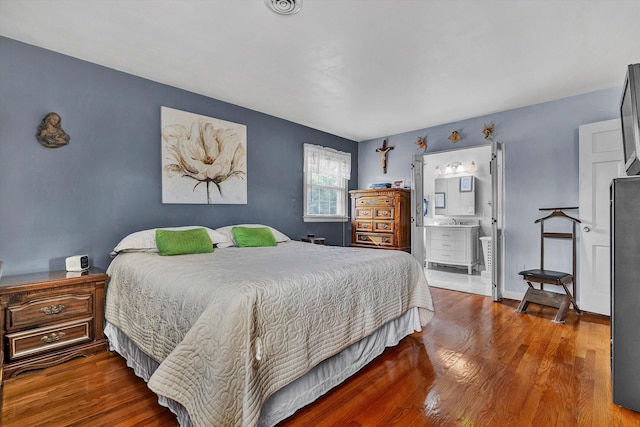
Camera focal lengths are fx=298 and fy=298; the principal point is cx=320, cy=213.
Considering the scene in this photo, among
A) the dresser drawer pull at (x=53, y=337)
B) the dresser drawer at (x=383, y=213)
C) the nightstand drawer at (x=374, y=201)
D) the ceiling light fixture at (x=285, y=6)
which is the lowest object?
the dresser drawer pull at (x=53, y=337)

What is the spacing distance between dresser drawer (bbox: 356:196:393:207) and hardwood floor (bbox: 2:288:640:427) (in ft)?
8.15

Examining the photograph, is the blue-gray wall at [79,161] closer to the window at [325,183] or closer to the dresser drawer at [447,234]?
the window at [325,183]

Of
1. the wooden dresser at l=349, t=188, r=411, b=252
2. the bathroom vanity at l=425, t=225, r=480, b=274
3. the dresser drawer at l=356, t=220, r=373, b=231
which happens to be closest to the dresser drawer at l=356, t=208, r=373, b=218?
the wooden dresser at l=349, t=188, r=411, b=252

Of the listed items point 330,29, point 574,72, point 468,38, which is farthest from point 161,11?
point 574,72

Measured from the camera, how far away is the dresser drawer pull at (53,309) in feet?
7.29

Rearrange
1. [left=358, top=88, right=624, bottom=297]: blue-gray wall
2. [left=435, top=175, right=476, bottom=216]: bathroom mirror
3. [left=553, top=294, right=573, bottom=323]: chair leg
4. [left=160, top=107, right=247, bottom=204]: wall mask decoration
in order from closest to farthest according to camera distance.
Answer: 1. [left=553, top=294, right=573, bottom=323]: chair leg
2. [left=160, top=107, right=247, bottom=204]: wall mask decoration
3. [left=358, top=88, right=624, bottom=297]: blue-gray wall
4. [left=435, top=175, right=476, bottom=216]: bathroom mirror

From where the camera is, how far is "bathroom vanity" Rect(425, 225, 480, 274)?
221 inches

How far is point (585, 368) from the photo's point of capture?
2178 millimetres

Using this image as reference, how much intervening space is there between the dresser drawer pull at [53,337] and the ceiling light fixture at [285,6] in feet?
9.36

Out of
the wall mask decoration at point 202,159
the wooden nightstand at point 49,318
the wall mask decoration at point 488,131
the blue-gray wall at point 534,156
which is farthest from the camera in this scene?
the wall mask decoration at point 488,131

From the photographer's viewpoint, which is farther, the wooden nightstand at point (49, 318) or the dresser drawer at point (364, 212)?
the dresser drawer at point (364, 212)

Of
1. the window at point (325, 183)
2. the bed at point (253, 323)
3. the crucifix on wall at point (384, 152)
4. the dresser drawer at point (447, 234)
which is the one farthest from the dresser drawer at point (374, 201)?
the bed at point (253, 323)

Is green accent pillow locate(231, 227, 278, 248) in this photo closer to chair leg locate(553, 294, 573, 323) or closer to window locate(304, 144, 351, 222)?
window locate(304, 144, 351, 222)

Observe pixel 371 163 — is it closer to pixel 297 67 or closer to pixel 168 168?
pixel 297 67
